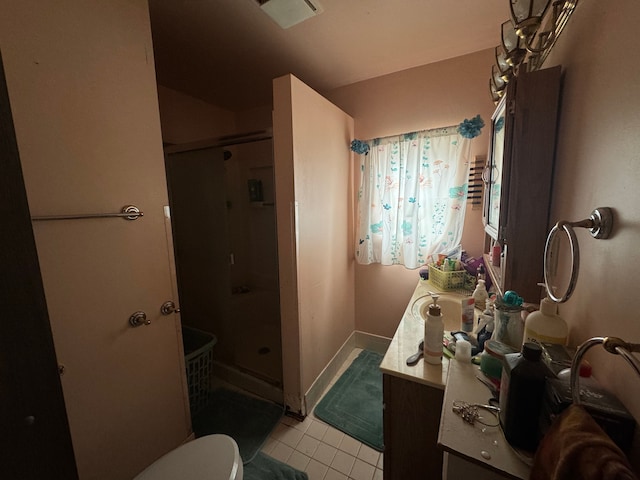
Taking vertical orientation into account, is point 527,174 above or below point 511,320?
above

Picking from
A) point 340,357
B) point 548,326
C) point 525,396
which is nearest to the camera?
point 525,396

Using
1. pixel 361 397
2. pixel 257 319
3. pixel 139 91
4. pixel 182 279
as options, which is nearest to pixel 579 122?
pixel 139 91

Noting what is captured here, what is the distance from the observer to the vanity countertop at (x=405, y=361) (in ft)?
3.06

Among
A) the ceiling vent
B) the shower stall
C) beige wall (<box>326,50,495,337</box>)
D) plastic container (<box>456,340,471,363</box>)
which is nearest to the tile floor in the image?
the shower stall

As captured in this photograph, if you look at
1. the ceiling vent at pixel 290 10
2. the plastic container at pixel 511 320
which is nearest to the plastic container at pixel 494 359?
the plastic container at pixel 511 320

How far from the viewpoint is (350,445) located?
1.47 meters

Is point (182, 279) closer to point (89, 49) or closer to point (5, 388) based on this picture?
point (89, 49)

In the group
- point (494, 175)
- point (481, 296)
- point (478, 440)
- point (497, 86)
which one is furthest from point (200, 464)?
point (497, 86)

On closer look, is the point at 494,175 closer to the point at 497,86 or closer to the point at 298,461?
the point at 497,86

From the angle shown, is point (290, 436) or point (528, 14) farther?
point (290, 436)

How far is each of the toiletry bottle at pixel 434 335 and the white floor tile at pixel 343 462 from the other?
868mm

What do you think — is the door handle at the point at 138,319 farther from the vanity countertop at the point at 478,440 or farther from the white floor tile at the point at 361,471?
the white floor tile at the point at 361,471

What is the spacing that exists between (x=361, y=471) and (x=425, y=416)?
0.66 meters

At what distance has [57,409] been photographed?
0.48 meters
